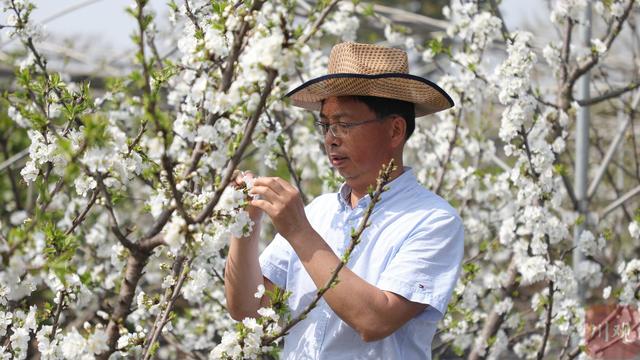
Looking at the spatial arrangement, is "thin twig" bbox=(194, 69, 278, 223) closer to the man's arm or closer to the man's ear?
the man's arm

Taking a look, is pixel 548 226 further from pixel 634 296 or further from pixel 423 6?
pixel 423 6

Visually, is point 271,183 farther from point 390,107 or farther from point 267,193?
point 390,107

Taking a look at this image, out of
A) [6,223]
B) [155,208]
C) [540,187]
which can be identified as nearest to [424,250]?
[155,208]

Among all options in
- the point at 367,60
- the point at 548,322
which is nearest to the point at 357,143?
the point at 367,60

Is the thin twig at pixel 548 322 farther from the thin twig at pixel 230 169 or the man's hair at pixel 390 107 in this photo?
the thin twig at pixel 230 169

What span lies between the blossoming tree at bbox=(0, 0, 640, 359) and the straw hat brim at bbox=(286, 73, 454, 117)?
189 millimetres

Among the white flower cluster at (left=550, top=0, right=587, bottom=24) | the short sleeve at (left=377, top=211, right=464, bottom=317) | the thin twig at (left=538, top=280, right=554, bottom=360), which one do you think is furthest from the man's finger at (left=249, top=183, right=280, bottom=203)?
the white flower cluster at (left=550, top=0, right=587, bottom=24)

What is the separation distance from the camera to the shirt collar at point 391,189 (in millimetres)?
2400

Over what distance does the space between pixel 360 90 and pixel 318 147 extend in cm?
225

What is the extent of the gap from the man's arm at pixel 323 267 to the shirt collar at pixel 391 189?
0.38 meters

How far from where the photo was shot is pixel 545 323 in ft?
12.4

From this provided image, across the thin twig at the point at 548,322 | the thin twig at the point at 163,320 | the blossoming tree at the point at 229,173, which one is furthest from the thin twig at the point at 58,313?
the thin twig at the point at 548,322

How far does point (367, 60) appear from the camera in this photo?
2.52 meters

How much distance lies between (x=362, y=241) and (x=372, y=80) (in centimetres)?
43
